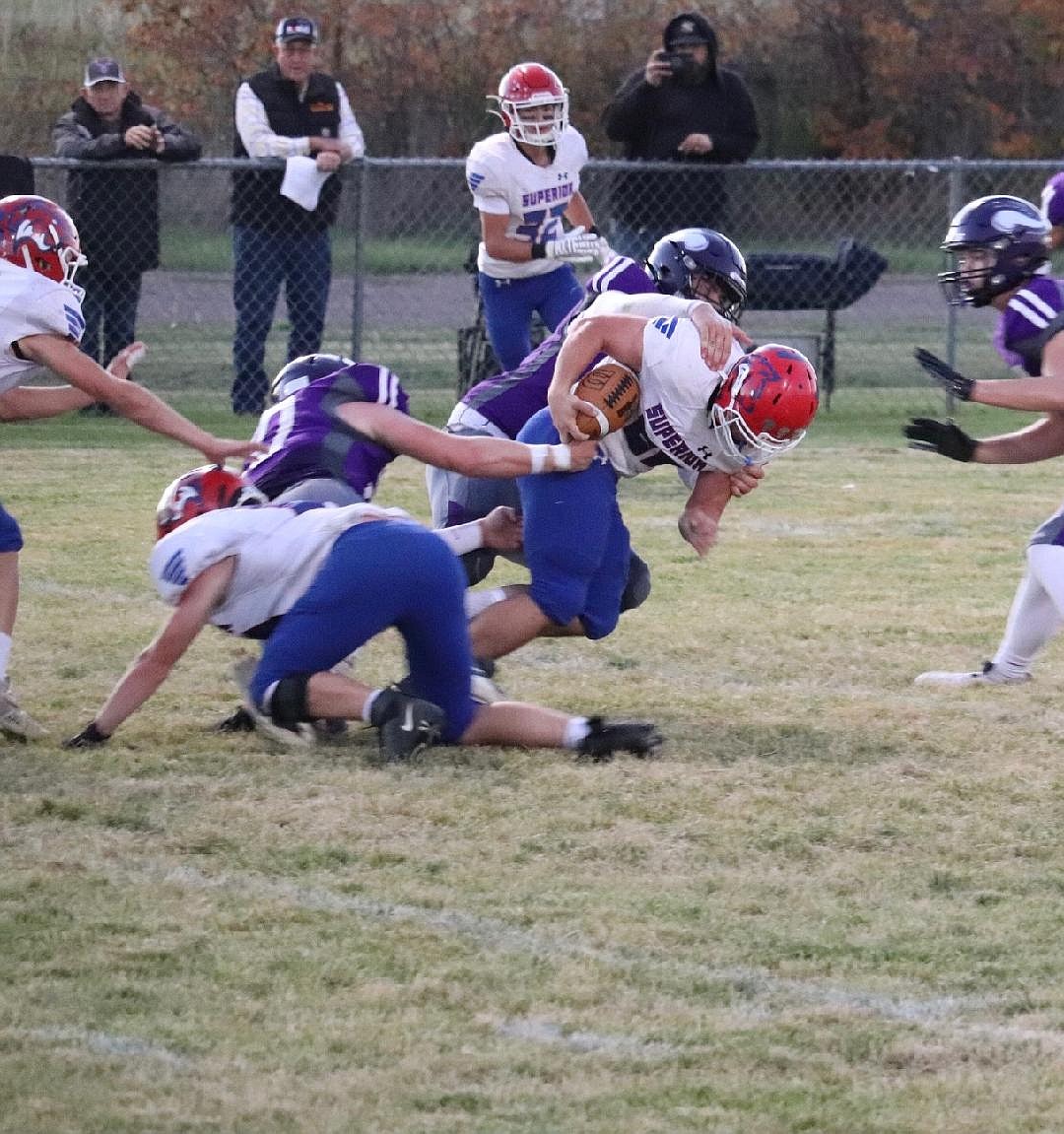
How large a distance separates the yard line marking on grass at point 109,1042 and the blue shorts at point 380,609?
1.89m

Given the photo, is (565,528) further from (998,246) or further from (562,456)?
(998,246)

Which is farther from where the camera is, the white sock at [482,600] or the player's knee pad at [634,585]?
the player's knee pad at [634,585]

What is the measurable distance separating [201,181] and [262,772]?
37.4ft

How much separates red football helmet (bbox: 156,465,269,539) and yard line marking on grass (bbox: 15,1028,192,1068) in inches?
85.8

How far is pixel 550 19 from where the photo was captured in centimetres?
2461

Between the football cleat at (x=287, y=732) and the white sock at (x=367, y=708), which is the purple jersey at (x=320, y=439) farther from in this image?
the white sock at (x=367, y=708)

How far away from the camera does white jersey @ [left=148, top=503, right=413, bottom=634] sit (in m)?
5.35

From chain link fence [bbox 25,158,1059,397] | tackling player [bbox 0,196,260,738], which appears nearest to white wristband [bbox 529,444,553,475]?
tackling player [bbox 0,196,260,738]

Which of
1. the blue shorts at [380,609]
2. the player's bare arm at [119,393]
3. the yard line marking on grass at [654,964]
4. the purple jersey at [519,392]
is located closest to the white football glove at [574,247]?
the purple jersey at [519,392]

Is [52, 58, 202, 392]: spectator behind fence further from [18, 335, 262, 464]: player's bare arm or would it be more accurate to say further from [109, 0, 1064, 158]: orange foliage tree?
[109, 0, 1064, 158]: orange foliage tree

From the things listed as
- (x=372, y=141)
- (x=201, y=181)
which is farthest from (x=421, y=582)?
(x=372, y=141)

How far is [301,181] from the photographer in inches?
474

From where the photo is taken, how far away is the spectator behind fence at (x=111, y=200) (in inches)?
479

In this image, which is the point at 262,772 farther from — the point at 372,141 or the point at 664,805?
the point at 372,141
